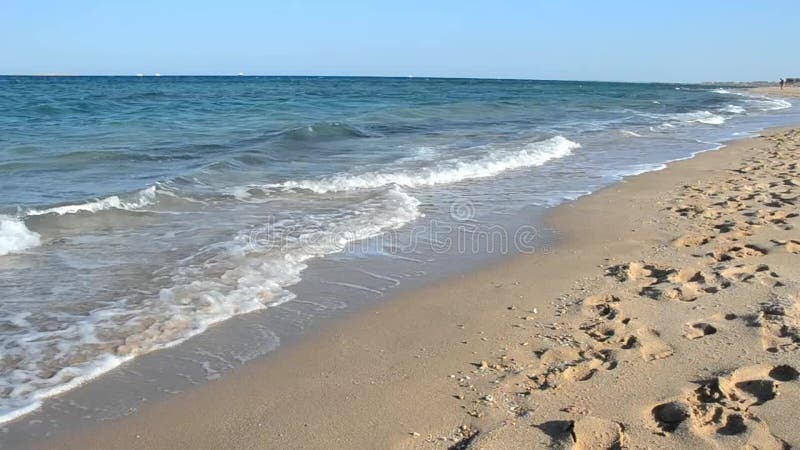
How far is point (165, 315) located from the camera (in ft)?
14.8

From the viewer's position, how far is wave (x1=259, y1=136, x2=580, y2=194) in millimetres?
9672

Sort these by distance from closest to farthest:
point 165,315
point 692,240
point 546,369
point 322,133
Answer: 1. point 546,369
2. point 165,315
3. point 692,240
4. point 322,133

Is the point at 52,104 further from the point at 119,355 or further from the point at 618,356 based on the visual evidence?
the point at 618,356

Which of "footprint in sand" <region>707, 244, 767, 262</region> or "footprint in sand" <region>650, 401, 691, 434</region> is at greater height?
"footprint in sand" <region>707, 244, 767, 262</region>

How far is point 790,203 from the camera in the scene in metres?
7.28

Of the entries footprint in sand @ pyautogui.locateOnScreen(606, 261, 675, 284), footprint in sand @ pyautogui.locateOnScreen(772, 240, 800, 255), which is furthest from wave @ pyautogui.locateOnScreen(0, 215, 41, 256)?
footprint in sand @ pyautogui.locateOnScreen(772, 240, 800, 255)

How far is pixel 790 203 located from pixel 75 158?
1175 centimetres

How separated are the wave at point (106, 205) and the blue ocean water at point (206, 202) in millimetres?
33

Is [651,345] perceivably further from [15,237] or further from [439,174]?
[439,174]

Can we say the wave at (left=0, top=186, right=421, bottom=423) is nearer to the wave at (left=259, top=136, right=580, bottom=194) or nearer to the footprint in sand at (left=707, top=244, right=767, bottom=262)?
the wave at (left=259, top=136, right=580, bottom=194)

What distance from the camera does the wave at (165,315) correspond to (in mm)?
3646

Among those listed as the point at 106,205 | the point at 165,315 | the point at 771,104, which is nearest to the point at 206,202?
the point at 106,205

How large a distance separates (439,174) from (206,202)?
148 inches

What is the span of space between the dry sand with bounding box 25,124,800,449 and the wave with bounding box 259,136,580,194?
4355 mm
